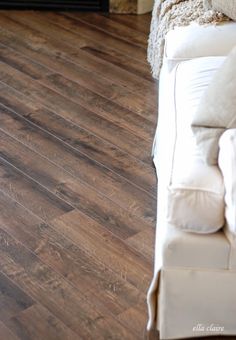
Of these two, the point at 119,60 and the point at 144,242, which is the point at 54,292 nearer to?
the point at 144,242

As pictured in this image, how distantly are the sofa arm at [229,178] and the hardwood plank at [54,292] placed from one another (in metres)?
0.43

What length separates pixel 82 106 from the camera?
118 inches

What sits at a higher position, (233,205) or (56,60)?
(233,205)

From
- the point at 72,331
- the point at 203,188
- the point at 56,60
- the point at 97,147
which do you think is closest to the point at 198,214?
the point at 203,188

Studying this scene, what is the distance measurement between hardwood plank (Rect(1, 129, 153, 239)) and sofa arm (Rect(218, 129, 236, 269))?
63cm

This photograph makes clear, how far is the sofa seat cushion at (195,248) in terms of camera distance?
170 cm

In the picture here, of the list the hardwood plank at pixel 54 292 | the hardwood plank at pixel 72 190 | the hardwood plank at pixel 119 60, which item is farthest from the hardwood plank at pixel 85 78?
the hardwood plank at pixel 54 292

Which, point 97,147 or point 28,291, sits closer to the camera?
point 28,291

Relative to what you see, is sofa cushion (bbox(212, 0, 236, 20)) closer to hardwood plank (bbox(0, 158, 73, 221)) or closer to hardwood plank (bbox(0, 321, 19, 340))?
hardwood plank (bbox(0, 158, 73, 221))

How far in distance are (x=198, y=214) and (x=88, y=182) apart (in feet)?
3.00

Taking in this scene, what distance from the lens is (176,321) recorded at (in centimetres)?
180

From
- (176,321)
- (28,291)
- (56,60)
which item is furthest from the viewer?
(56,60)

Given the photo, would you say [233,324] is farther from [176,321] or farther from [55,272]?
[55,272]

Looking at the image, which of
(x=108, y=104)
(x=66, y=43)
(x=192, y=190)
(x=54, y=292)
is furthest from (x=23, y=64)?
(x=192, y=190)
